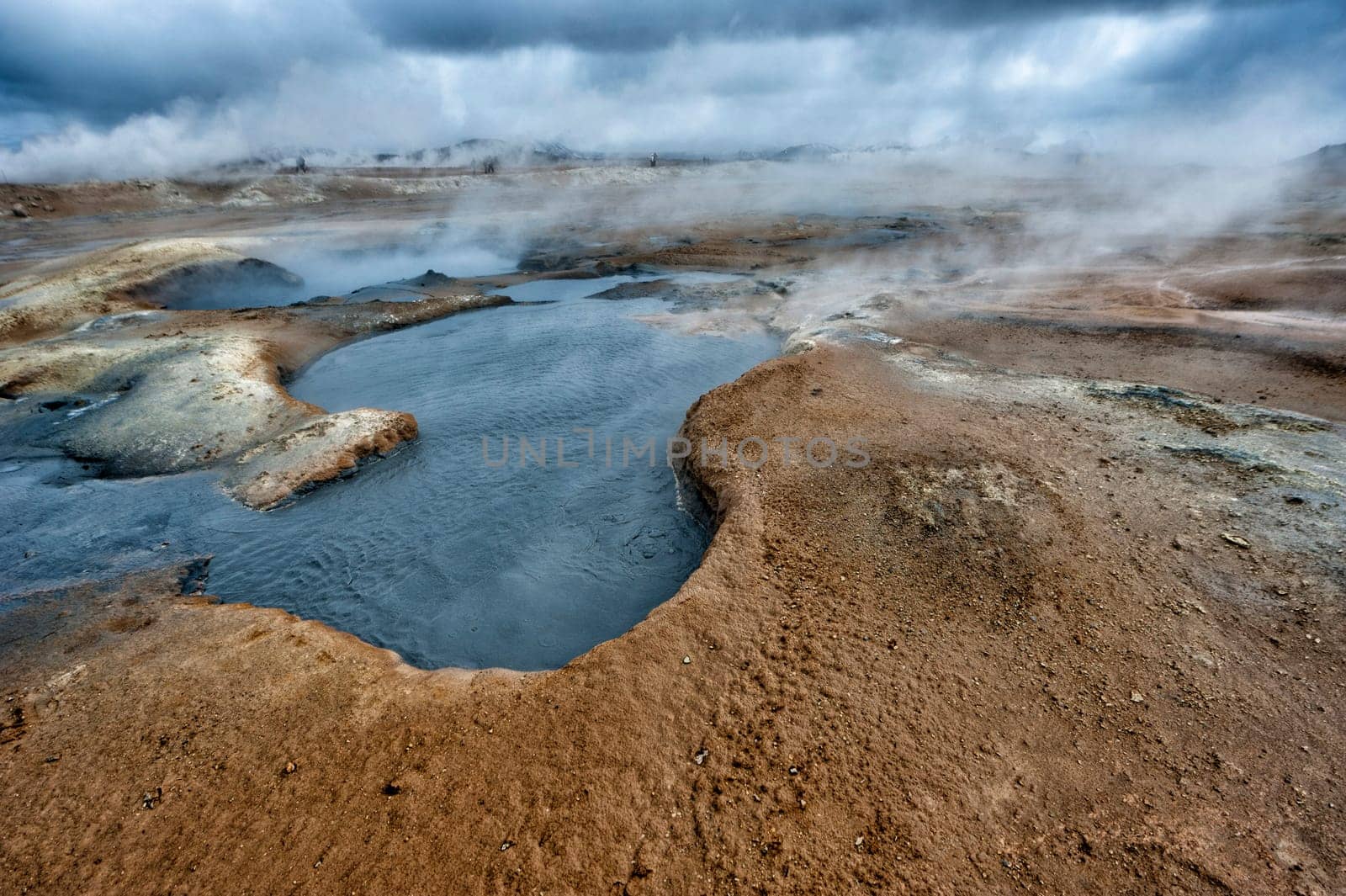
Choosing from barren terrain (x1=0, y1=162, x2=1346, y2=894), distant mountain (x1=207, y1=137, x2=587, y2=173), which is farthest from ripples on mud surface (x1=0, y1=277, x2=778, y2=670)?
distant mountain (x1=207, y1=137, x2=587, y2=173)

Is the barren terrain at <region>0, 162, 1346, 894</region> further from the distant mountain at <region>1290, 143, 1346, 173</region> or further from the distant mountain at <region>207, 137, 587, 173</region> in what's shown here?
the distant mountain at <region>207, 137, 587, 173</region>

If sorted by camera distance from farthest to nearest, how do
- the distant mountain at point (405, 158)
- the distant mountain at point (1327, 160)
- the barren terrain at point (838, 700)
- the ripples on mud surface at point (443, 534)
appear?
the distant mountain at point (405, 158) < the distant mountain at point (1327, 160) < the ripples on mud surface at point (443, 534) < the barren terrain at point (838, 700)

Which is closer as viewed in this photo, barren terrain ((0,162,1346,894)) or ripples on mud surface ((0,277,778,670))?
barren terrain ((0,162,1346,894))

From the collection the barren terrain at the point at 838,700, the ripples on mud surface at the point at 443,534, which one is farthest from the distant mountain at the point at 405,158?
the barren terrain at the point at 838,700

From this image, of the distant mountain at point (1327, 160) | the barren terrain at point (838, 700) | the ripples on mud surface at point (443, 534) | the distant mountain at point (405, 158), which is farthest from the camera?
the distant mountain at point (405, 158)

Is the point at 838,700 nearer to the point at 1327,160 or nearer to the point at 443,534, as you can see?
the point at 443,534

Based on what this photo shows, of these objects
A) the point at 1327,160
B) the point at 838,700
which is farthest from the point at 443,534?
the point at 1327,160

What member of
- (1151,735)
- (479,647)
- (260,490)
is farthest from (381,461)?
(1151,735)

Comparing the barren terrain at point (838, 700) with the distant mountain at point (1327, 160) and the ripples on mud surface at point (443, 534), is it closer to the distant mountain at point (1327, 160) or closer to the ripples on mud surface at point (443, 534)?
the ripples on mud surface at point (443, 534)
